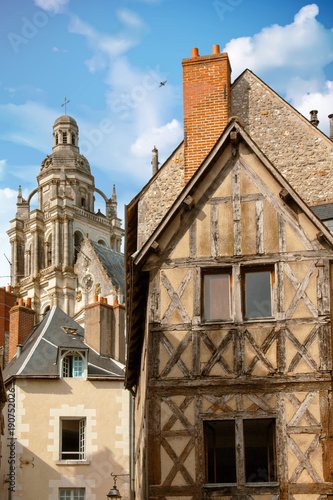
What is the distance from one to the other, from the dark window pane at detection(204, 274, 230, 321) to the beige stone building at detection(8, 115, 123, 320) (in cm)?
5277

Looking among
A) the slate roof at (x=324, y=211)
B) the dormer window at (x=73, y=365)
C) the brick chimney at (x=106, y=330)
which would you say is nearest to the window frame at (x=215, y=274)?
the slate roof at (x=324, y=211)

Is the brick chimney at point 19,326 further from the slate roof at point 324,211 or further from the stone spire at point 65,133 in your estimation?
the stone spire at point 65,133

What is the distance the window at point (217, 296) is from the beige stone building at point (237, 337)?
16 millimetres

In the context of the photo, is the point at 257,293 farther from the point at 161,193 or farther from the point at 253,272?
the point at 161,193

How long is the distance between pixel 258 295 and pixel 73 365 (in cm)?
1158

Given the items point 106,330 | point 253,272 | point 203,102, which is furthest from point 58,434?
point 253,272

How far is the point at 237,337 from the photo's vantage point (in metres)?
12.6

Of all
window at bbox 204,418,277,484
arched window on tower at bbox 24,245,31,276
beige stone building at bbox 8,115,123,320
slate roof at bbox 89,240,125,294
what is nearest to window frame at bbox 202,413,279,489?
window at bbox 204,418,277,484

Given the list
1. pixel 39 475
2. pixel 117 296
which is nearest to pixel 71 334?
pixel 39 475

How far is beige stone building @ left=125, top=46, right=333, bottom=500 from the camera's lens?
477 inches

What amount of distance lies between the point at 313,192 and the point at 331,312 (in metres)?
2.98

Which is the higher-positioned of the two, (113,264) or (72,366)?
→ (113,264)

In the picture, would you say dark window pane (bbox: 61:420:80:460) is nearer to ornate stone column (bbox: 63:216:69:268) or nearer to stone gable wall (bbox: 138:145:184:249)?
stone gable wall (bbox: 138:145:184:249)

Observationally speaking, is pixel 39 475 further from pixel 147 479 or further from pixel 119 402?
pixel 147 479
